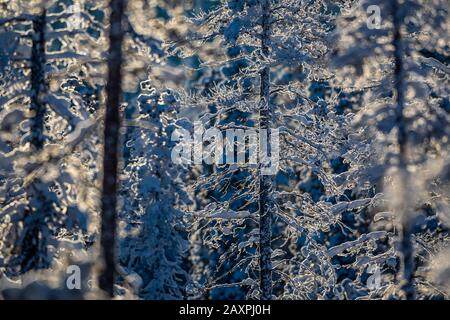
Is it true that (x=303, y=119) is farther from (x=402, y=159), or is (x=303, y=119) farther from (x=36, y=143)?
(x=36, y=143)

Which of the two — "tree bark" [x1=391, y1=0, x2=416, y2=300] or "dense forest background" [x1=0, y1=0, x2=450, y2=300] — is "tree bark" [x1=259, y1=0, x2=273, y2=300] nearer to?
"dense forest background" [x1=0, y1=0, x2=450, y2=300]

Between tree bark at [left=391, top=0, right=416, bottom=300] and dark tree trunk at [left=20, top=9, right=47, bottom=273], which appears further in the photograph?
tree bark at [left=391, top=0, right=416, bottom=300]

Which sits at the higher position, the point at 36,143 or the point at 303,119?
the point at 303,119

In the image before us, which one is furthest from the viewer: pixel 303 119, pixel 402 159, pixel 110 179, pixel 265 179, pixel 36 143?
pixel 303 119

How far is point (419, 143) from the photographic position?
17.2m

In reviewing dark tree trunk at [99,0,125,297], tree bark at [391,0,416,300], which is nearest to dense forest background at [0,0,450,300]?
tree bark at [391,0,416,300]

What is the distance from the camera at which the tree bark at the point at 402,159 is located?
16953 millimetres

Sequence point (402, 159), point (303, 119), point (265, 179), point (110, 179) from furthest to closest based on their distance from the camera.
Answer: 1. point (303, 119)
2. point (402, 159)
3. point (265, 179)
4. point (110, 179)

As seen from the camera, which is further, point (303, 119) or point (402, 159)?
point (303, 119)

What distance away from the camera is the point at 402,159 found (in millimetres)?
17188

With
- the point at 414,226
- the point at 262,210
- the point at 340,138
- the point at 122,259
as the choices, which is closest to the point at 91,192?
the point at 262,210

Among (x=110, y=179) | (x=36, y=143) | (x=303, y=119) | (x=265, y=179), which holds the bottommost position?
(x=110, y=179)

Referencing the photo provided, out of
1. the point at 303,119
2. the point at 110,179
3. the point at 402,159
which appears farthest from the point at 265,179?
the point at 110,179

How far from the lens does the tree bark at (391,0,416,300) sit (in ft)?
55.6
